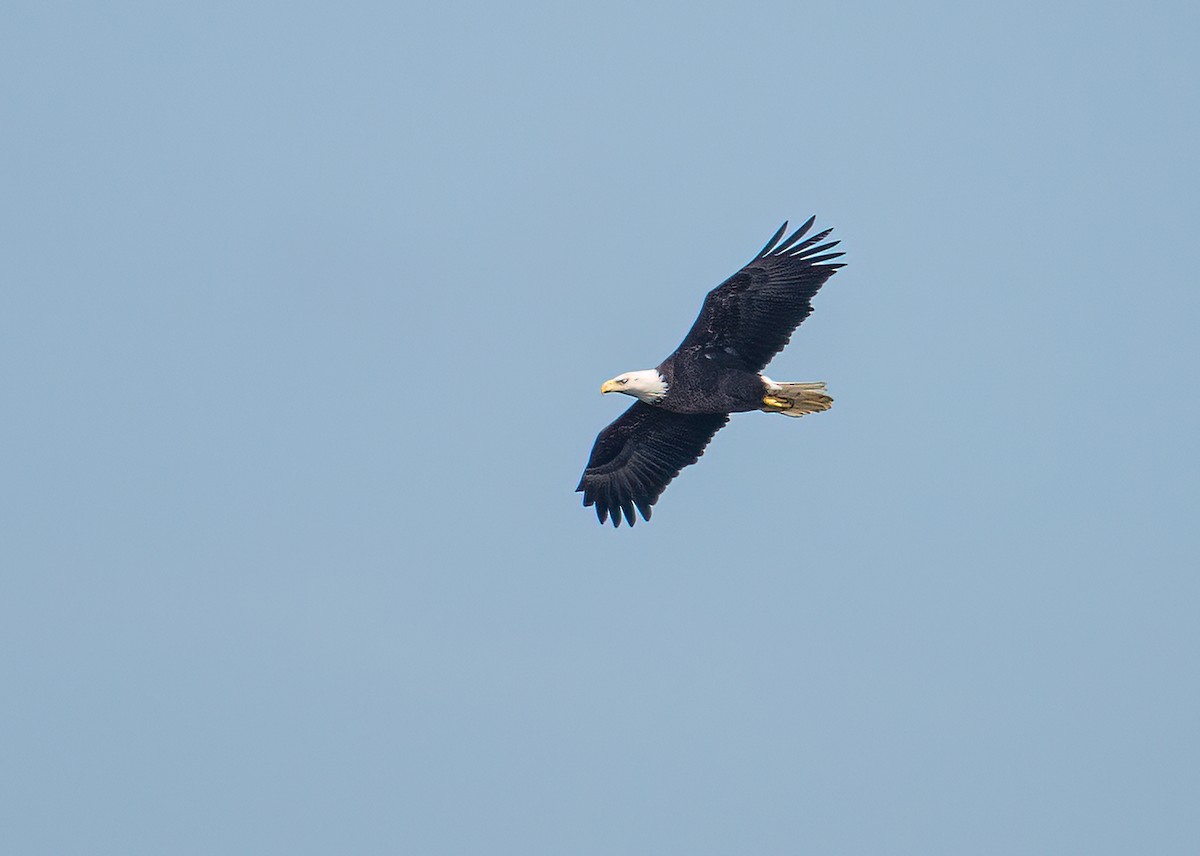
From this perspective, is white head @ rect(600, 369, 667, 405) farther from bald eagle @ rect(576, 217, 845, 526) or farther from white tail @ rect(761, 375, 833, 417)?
white tail @ rect(761, 375, 833, 417)

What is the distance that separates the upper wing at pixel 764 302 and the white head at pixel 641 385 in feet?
2.07

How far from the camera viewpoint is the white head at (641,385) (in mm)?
21188

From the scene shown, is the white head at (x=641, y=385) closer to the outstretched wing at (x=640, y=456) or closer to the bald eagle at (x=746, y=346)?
the bald eagle at (x=746, y=346)

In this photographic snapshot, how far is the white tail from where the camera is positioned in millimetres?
20781

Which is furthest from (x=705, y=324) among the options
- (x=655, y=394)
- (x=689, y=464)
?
(x=689, y=464)

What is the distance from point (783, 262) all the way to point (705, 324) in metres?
1.07

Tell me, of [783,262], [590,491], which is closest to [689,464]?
[590,491]

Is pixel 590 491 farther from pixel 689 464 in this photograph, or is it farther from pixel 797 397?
pixel 797 397

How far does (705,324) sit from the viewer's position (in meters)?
20.8

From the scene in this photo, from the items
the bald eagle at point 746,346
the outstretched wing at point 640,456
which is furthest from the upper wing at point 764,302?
the outstretched wing at point 640,456

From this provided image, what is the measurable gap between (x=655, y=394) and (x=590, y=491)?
238cm

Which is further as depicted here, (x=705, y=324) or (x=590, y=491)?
(x=590, y=491)

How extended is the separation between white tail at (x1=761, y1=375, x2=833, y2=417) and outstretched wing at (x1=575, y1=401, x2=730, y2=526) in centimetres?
141

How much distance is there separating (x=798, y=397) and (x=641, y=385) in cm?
175
